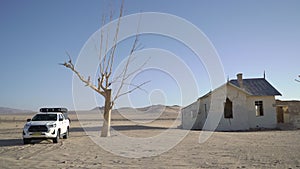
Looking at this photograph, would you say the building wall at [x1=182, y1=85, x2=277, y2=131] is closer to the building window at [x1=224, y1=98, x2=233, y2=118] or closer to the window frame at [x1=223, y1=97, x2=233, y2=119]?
the window frame at [x1=223, y1=97, x2=233, y2=119]

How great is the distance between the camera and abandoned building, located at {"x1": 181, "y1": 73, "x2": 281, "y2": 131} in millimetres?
28609

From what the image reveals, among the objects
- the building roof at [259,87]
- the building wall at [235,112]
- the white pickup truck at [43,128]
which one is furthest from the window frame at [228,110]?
the white pickup truck at [43,128]

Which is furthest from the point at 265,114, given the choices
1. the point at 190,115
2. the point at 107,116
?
the point at 107,116

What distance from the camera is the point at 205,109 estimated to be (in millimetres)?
29641

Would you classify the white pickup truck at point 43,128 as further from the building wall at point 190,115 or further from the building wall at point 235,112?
the building wall at point 190,115

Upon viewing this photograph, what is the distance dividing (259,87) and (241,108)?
3985mm

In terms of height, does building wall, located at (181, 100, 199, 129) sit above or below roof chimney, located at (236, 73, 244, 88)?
below

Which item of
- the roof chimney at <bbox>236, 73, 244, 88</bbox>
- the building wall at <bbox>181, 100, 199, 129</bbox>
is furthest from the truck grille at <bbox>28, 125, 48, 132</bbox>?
the roof chimney at <bbox>236, 73, 244, 88</bbox>

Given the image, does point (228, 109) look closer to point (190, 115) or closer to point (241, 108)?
point (241, 108)

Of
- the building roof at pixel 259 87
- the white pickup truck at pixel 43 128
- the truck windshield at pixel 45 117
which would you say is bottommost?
the white pickup truck at pixel 43 128

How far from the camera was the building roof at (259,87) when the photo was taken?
29737mm

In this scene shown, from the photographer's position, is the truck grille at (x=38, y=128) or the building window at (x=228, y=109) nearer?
the truck grille at (x=38, y=128)

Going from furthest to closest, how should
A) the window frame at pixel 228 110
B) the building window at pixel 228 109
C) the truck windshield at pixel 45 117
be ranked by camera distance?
the building window at pixel 228 109 < the window frame at pixel 228 110 < the truck windshield at pixel 45 117

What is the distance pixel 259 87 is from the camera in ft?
102
